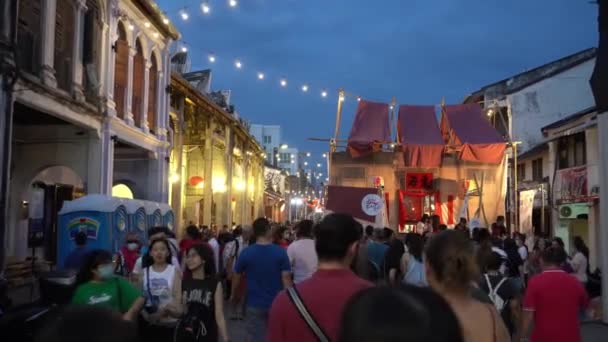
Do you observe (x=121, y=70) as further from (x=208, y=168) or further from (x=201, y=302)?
(x=201, y=302)

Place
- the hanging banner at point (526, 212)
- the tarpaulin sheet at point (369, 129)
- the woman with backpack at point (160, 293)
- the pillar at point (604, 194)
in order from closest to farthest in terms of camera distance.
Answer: the woman with backpack at point (160, 293) < the pillar at point (604, 194) < the tarpaulin sheet at point (369, 129) < the hanging banner at point (526, 212)

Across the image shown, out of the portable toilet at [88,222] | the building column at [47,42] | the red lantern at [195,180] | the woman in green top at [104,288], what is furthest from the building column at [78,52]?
the red lantern at [195,180]

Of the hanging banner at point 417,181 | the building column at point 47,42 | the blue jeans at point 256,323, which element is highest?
the building column at point 47,42

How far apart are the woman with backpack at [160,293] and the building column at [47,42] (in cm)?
1031

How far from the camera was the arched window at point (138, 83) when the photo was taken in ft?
68.6

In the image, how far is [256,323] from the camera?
22.7 feet

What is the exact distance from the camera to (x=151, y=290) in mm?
6293

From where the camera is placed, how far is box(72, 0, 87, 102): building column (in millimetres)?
16750

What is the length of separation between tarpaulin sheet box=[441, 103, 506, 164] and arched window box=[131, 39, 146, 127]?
10188 mm

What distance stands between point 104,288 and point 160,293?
2.07 feet

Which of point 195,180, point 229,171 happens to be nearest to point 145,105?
point 195,180

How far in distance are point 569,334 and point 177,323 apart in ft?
11.5

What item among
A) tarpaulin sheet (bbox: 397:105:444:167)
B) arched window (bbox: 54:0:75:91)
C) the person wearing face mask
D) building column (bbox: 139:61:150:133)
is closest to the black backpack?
the person wearing face mask

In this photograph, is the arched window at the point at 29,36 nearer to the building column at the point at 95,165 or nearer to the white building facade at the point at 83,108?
the white building facade at the point at 83,108
